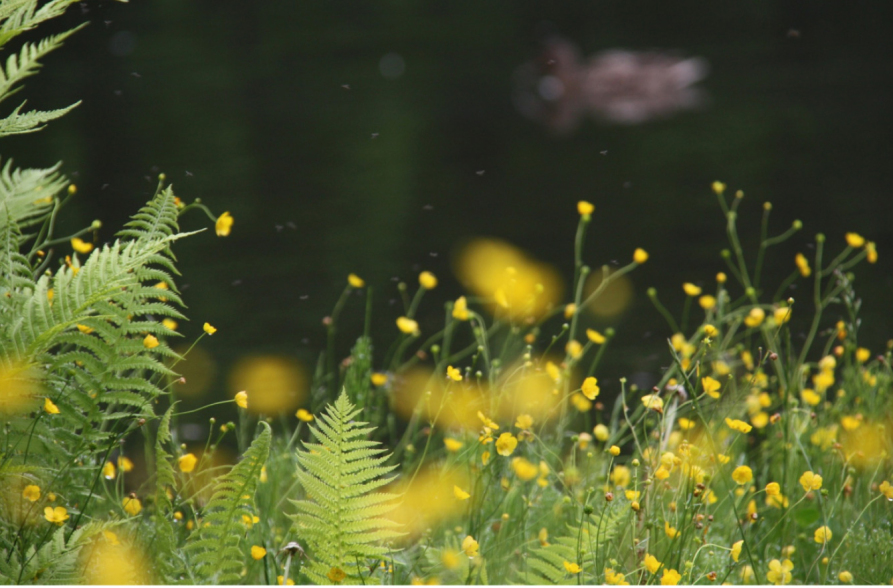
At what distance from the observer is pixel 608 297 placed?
612cm

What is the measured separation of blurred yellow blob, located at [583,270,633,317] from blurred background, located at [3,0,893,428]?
53mm

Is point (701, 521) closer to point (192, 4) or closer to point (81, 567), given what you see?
point (81, 567)

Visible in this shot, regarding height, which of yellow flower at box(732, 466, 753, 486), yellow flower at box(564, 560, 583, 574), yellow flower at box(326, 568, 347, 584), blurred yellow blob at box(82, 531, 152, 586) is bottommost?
yellow flower at box(564, 560, 583, 574)

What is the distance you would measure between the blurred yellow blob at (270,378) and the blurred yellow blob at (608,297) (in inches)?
79.1

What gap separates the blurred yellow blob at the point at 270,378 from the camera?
426 centimetres

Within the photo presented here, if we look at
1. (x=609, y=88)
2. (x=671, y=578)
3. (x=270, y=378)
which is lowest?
(x=671, y=578)

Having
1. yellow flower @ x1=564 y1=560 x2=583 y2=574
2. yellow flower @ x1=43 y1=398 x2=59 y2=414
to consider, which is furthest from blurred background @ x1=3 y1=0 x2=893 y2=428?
yellow flower @ x1=564 y1=560 x2=583 y2=574

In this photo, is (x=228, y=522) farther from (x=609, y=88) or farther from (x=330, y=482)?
(x=609, y=88)

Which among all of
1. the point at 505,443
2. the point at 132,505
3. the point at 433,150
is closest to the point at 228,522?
the point at 132,505

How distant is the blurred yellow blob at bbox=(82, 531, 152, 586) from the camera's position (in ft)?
5.44

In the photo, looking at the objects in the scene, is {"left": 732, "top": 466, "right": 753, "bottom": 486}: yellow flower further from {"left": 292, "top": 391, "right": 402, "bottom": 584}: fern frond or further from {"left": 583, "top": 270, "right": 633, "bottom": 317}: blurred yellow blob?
{"left": 583, "top": 270, "right": 633, "bottom": 317}: blurred yellow blob

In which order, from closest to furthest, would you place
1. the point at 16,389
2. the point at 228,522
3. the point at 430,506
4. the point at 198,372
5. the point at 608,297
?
the point at 16,389 < the point at 228,522 < the point at 430,506 < the point at 198,372 < the point at 608,297

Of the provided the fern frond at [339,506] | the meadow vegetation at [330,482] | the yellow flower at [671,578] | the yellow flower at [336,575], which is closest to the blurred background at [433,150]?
the meadow vegetation at [330,482]

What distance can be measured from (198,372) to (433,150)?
286 inches
